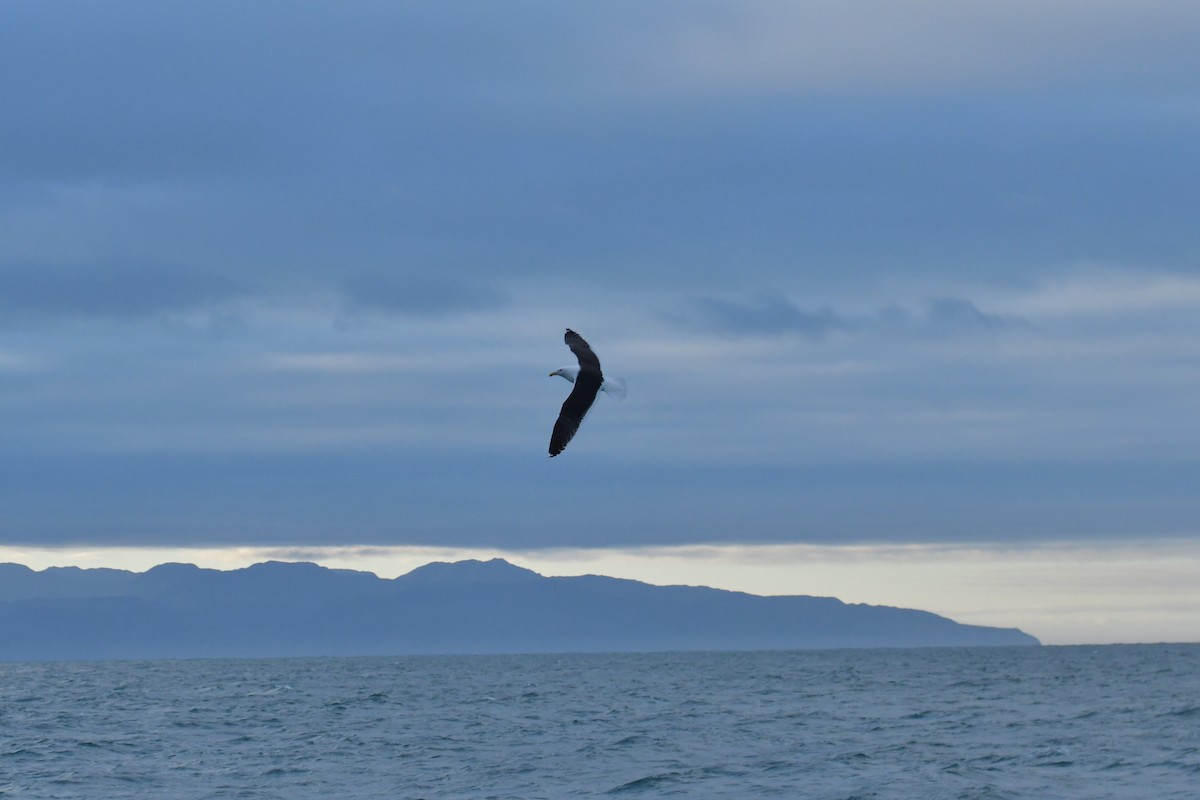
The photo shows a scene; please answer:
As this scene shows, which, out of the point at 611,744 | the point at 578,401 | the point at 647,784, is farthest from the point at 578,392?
the point at 611,744

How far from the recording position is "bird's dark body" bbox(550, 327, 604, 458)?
88.6ft

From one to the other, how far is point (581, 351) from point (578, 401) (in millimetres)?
2372

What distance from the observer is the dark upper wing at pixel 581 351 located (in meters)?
29.2

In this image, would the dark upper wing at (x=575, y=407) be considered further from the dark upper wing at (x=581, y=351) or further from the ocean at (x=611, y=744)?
Result: the ocean at (x=611, y=744)

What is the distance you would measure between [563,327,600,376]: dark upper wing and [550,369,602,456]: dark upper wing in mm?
142

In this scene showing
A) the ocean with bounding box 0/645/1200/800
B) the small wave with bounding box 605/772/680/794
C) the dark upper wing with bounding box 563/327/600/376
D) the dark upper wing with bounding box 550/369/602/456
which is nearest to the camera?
the dark upper wing with bounding box 550/369/602/456

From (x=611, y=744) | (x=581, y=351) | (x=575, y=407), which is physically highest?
(x=581, y=351)

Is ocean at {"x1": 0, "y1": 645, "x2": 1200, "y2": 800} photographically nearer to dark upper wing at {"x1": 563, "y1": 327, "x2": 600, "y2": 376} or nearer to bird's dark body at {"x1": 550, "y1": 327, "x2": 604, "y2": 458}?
dark upper wing at {"x1": 563, "y1": 327, "x2": 600, "y2": 376}

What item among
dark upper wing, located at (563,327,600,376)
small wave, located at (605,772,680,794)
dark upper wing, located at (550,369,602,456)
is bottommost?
small wave, located at (605,772,680,794)

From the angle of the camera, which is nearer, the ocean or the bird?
the bird

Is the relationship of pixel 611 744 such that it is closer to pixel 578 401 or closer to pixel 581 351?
pixel 581 351

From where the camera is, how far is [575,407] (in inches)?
1102

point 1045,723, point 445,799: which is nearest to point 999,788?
point 445,799

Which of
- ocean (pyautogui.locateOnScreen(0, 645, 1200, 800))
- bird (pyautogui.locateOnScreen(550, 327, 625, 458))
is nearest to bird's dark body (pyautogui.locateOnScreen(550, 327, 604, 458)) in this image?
bird (pyautogui.locateOnScreen(550, 327, 625, 458))
